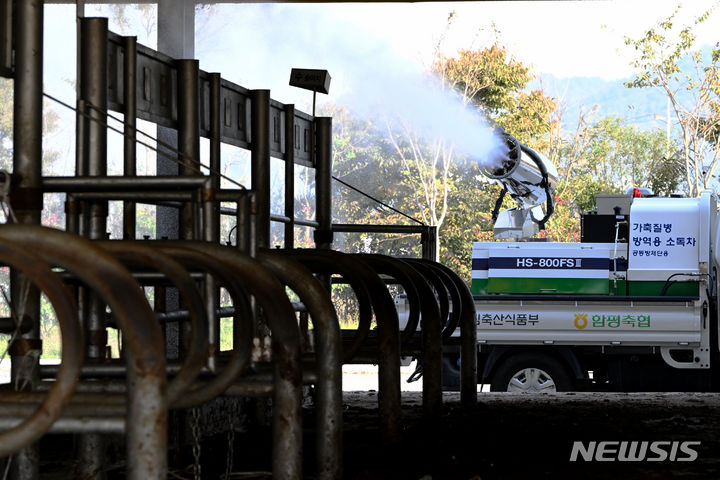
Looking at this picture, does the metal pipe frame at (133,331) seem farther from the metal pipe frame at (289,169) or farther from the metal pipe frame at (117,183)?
the metal pipe frame at (289,169)

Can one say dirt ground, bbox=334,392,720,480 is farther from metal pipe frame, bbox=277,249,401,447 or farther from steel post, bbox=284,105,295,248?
steel post, bbox=284,105,295,248

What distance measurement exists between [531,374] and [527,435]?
5.04 metres

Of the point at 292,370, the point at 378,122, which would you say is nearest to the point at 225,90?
the point at 292,370

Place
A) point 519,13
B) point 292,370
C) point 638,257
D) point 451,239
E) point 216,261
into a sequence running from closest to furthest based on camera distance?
point 216,261 → point 292,370 → point 638,257 → point 451,239 → point 519,13

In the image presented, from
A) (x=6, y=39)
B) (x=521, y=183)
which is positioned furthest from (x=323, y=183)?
(x=521, y=183)

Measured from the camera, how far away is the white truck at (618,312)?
9.24 m

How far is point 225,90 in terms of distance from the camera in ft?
15.5

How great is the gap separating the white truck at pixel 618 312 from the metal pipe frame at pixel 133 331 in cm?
746

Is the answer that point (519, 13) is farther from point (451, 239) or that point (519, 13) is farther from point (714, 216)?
point (714, 216)

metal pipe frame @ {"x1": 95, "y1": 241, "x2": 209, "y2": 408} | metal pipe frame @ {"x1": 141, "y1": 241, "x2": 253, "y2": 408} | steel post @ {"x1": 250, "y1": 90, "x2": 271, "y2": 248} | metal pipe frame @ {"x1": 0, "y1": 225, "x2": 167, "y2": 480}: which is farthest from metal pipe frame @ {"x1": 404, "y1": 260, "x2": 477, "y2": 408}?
metal pipe frame @ {"x1": 0, "y1": 225, "x2": 167, "y2": 480}

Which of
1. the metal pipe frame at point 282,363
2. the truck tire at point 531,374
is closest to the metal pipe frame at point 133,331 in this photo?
the metal pipe frame at point 282,363

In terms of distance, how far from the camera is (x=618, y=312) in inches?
368

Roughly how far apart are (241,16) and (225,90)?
1259cm

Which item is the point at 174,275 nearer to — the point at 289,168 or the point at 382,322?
the point at 382,322
